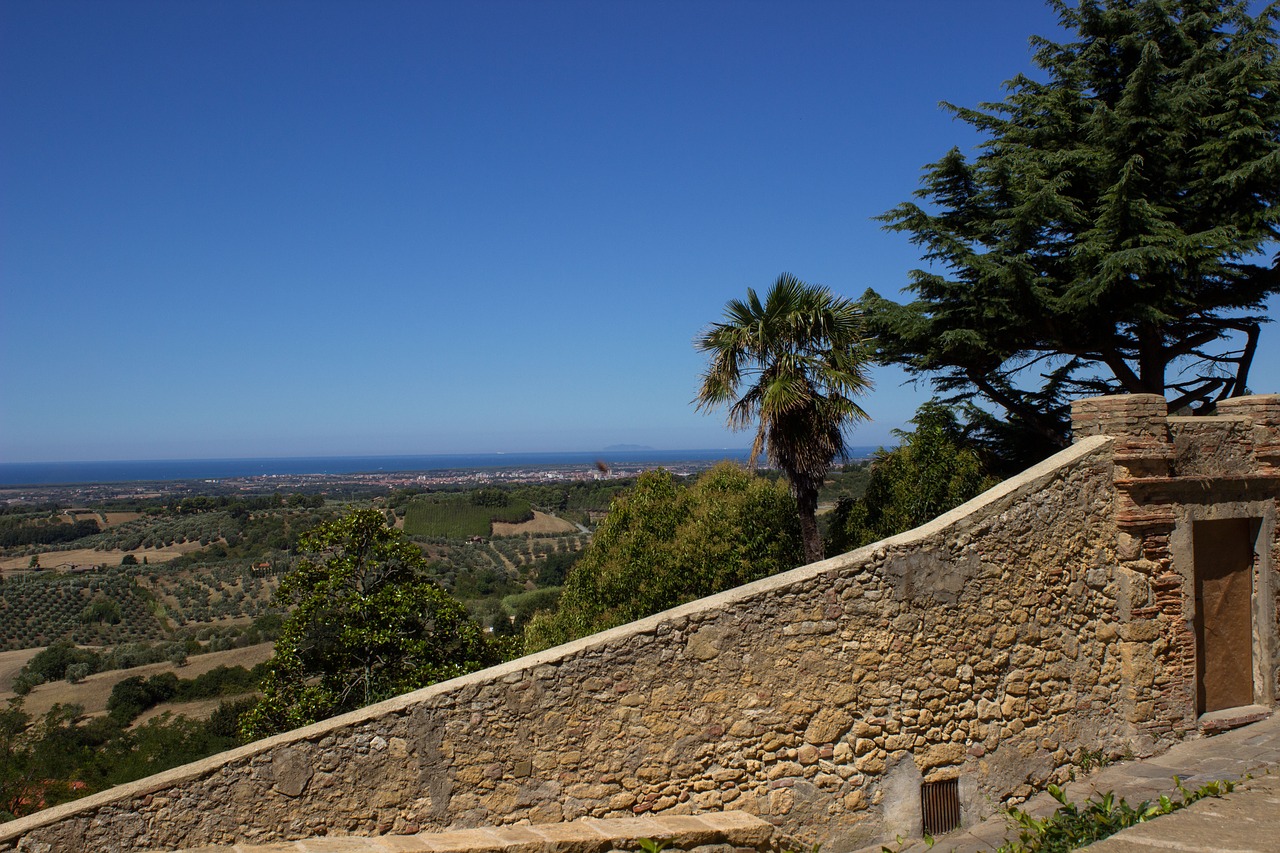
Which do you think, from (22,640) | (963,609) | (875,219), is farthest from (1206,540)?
(22,640)

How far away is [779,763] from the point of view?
652 cm

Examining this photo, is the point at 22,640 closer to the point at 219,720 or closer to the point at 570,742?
the point at 219,720

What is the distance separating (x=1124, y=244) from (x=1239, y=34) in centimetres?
485

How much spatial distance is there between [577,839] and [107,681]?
32352 millimetres

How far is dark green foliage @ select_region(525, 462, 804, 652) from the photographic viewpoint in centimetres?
1329

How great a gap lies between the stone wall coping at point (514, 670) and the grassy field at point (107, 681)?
21689mm

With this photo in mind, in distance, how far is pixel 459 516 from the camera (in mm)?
64938

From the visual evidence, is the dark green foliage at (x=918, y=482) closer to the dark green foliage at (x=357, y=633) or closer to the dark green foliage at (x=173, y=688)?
the dark green foliage at (x=357, y=633)

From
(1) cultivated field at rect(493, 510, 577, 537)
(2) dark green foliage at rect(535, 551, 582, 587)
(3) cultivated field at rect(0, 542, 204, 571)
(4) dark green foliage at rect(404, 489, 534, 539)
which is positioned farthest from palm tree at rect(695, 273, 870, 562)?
(3) cultivated field at rect(0, 542, 204, 571)

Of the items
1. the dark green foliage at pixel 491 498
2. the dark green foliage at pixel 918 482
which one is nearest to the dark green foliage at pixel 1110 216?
the dark green foliage at pixel 918 482

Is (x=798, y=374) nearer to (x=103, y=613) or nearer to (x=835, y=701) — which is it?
(x=835, y=701)

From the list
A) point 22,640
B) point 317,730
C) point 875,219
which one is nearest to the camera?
point 317,730

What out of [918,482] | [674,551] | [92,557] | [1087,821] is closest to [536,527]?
[92,557]

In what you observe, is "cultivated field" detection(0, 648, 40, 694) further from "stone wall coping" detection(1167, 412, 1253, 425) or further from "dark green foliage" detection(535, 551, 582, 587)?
"stone wall coping" detection(1167, 412, 1253, 425)
